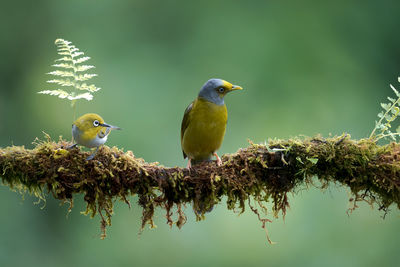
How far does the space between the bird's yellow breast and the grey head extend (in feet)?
0.12

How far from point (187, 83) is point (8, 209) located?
3.44 meters

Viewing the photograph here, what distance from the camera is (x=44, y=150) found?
3.19 metres

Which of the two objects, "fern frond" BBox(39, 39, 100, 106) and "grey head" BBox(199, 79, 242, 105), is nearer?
"fern frond" BBox(39, 39, 100, 106)

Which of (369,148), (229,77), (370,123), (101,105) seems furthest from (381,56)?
→ (369,148)

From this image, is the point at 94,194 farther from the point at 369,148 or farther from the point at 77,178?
the point at 369,148

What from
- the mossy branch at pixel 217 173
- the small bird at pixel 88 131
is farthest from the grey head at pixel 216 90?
the small bird at pixel 88 131

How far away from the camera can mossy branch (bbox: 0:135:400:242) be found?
314cm

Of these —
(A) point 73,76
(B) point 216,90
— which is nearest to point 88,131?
(A) point 73,76

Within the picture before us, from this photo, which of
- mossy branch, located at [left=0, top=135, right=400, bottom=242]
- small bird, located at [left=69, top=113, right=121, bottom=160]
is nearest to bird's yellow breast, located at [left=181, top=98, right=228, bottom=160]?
mossy branch, located at [left=0, top=135, right=400, bottom=242]

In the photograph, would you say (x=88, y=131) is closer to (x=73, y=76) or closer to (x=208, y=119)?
(x=73, y=76)

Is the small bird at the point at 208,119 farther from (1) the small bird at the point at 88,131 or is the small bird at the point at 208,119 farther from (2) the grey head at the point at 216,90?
(1) the small bird at the point at 88,131

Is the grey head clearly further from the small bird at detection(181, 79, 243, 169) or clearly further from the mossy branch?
the mossy branch

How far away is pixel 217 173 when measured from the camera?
3.23m

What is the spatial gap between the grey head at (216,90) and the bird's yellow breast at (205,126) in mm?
35
